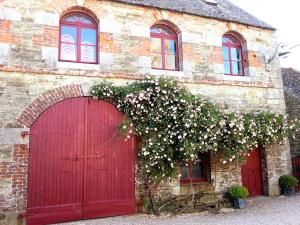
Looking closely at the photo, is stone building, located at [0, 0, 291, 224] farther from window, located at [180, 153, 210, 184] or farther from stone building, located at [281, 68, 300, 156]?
stone building, located at [281, 68, 300, 156]

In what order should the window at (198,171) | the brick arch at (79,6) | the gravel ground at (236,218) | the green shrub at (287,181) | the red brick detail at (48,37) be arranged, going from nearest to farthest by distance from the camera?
the gravel ground at (236,218), the red brick detail at (48,37), the brick arch at (79,6), the window at (198,171), the green shrub at (287,181)

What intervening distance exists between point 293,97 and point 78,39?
9289 mm

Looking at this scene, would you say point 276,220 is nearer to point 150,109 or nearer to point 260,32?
point 150,109

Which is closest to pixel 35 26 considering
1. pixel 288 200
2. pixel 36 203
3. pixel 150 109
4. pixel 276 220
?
pixel 150 109

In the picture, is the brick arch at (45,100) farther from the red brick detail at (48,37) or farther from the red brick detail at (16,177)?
the red brick detail at (48,37)

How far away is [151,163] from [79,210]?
209 cm

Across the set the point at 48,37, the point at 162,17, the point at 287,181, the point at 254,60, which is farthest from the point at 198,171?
the point at 48,37

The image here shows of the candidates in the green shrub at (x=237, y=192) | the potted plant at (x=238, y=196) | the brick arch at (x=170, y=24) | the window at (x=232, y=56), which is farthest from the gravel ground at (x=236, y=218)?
the brick arch at (x=170, y=24)

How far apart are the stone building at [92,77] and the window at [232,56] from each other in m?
0.04

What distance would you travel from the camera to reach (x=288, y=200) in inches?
355

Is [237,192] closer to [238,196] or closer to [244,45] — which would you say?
[238,196]

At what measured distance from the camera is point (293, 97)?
12523mm

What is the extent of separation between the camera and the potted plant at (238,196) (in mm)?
8492

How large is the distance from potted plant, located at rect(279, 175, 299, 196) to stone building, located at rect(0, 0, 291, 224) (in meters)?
0.23
